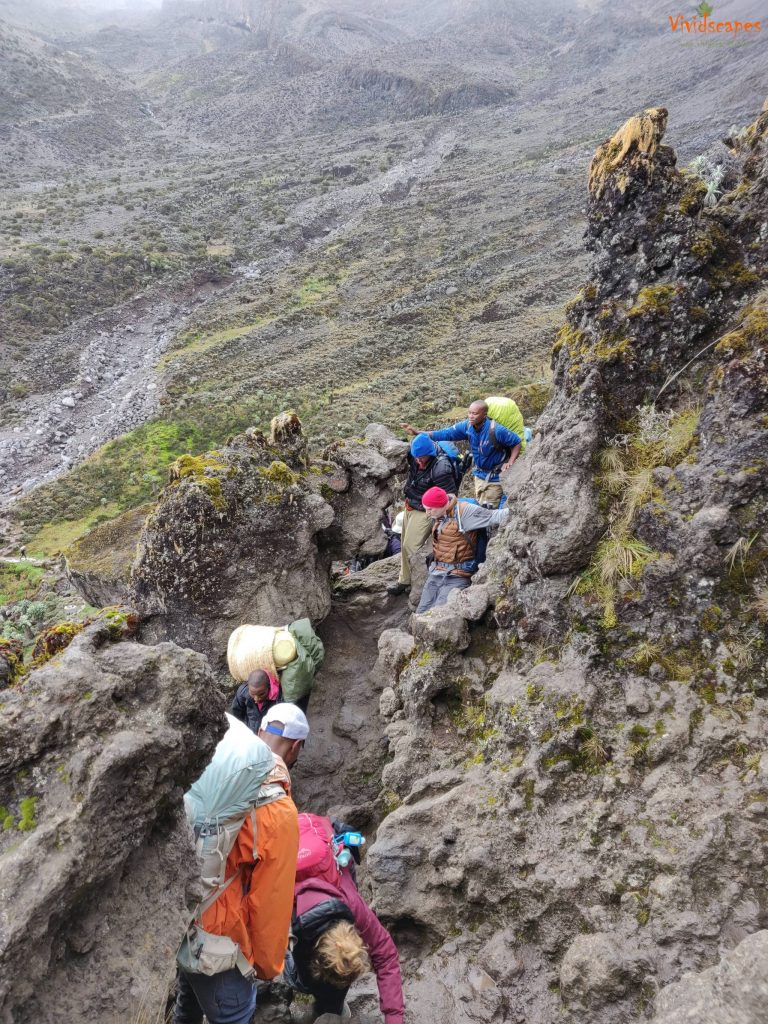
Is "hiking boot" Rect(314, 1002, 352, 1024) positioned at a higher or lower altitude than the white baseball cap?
lower

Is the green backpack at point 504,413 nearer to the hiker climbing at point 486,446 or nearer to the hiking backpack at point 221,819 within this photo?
the hiker climbing at point 486,446

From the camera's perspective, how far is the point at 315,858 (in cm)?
350

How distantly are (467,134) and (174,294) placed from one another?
5346cm

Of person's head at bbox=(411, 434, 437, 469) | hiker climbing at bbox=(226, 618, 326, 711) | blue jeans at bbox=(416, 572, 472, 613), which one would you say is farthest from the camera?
person's head at bbox=(411, 434, 437, 469)

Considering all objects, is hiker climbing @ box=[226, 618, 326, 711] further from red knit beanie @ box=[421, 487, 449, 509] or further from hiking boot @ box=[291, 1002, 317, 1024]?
hiking boot @ box=[291, 1002, 317, 1024]

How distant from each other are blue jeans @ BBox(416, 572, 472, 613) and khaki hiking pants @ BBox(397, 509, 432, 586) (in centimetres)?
87

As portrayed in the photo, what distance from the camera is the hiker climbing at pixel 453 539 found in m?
6.40

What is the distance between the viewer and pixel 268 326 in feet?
117

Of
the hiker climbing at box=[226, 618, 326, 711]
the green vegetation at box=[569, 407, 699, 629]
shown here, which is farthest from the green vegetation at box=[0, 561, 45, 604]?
the green vegetation at box=[569, 407, 699, 629]

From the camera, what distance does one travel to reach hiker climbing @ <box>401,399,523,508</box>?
7441 mm

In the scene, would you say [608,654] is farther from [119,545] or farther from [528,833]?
[119,545]

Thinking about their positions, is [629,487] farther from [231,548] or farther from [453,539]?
[231,548]

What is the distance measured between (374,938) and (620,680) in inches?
84.6

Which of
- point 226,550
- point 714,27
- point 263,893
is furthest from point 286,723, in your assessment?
point 714,27
